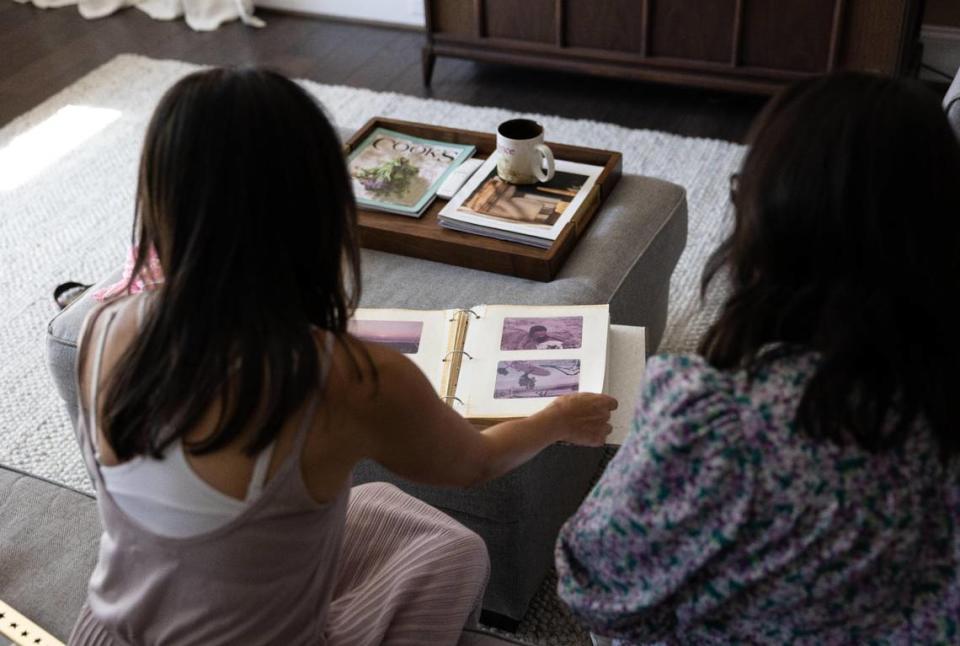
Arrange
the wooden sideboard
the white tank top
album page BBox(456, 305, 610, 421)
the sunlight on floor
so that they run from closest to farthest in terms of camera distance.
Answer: the white tank top < album page BBox(456, 305, 610, 421) < the wooden sideboard < the sunlight on floor

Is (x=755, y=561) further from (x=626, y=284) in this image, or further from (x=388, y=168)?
(x=388, y=168)

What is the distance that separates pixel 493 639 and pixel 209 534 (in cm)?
39

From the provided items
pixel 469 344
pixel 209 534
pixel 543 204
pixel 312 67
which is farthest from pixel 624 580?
pixel 312 67

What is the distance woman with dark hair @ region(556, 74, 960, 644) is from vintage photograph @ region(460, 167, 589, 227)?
2.77 ft

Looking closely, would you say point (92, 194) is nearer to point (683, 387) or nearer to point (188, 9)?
point (188, 9)

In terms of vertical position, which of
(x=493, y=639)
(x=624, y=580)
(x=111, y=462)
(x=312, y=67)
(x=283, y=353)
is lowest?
(x=312, y=67)

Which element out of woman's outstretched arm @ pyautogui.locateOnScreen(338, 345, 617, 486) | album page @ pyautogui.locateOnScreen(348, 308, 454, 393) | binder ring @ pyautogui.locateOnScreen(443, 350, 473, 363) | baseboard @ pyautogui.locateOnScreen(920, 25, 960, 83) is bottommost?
baseboard @ pyautogui.locateOnScreen(920, 25, 960, 83)

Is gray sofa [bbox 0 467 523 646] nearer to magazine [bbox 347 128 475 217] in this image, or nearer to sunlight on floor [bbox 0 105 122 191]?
magazine [bbox 347 128 475 217]

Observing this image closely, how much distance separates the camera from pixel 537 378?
1438mm

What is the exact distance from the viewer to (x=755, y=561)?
907 mm

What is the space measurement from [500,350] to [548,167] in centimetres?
50

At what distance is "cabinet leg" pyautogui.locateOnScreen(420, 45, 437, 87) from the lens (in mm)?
3199

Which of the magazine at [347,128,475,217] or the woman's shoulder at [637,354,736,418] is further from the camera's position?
the magazine at [347,128,475,217]

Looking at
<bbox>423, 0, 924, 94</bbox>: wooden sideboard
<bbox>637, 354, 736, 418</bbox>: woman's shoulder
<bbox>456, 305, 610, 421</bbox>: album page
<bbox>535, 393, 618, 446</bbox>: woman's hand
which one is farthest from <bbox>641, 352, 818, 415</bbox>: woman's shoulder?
<bbox>423, 0, 924, 94</bbox>: wooden sideboard
